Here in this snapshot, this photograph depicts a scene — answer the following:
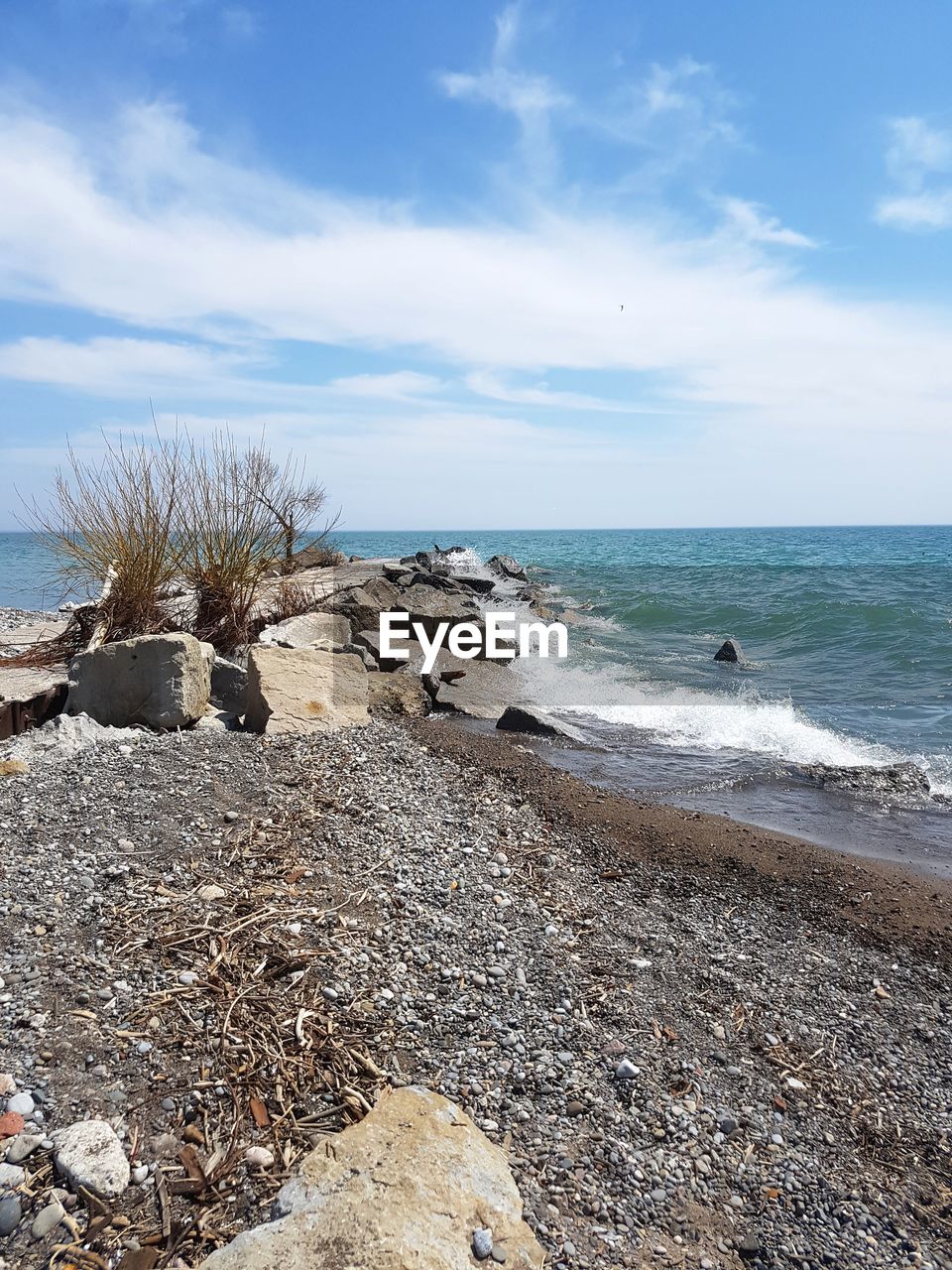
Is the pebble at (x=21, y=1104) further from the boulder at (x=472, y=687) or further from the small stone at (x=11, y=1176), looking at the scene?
the boulder at (x=472, y=687)

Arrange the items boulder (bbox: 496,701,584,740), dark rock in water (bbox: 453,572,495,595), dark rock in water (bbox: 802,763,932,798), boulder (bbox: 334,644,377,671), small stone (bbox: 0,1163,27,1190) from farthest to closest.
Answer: dark rock in water (bbox: 453,572,495,595)
boulder (bbox: 334,644,377,671)
boulder (bbox: 496,701,584,740)
dark rock in water (bbox: 802,763,932,798)
small stone (bbox: 0,1163,27,1190)

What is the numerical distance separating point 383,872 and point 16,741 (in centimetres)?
370

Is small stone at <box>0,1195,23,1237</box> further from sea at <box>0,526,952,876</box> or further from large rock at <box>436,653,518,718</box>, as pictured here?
large rock at <box>436,653,518,718</box>

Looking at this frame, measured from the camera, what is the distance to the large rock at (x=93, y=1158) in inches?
97.0

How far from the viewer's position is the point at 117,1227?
2375mm

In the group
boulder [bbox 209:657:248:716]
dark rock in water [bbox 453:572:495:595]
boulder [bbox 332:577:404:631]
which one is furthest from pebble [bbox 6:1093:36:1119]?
dark rock in water [bbox 453:572:495:595]

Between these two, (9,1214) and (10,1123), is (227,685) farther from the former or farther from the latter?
(9,1214)

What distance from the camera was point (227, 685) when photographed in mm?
8375

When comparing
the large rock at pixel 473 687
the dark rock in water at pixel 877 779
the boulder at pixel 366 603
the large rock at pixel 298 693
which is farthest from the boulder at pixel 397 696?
the dark rock in water at pixel 877 779

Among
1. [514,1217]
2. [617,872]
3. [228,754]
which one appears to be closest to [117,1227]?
[514,1217]

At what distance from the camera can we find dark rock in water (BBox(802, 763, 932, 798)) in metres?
7.68

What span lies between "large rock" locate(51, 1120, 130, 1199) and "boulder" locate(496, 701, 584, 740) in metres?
7.04

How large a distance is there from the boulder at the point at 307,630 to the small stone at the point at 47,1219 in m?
7.99

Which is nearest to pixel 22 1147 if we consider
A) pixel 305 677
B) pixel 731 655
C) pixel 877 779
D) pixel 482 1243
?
pixel 482 1243
